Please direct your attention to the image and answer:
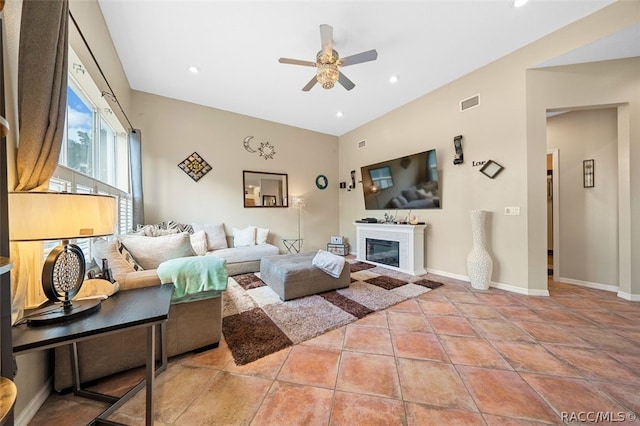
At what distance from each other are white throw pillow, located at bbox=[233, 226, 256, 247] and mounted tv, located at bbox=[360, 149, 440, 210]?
2.60 m

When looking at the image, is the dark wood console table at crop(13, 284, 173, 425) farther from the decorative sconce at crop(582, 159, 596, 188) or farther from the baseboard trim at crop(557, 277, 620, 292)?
the decorative sconce at crop(582, 159, 596, 188)

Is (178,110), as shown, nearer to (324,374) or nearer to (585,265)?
(324,374)

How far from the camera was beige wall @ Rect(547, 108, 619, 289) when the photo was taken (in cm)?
300

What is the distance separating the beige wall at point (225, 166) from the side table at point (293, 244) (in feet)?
0.41

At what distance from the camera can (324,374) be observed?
1512 millimetres

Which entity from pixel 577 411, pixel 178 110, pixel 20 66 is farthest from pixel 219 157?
pixel 577 411

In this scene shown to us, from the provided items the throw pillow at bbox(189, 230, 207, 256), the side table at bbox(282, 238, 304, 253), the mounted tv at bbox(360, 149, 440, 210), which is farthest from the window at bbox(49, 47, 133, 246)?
the mounted tv at bbox(360, 149, 440, 210)

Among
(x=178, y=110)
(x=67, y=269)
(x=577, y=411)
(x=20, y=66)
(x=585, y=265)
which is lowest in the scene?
(x=577, y=411)

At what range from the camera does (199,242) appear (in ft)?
12.6

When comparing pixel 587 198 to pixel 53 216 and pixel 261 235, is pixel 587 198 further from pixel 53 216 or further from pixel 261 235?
pixel 53 216

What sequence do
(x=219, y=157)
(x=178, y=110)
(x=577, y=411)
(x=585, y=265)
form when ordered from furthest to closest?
(x=219, y=157)
(x=178, y=110)
(x=585, y=265)
(x=577, y=411)

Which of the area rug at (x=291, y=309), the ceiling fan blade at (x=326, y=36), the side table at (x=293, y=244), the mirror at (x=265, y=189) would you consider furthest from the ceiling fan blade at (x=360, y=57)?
the side table at (x=293, y=244)

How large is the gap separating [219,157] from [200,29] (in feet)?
7.80

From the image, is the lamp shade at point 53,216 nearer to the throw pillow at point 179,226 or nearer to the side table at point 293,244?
the throw pillow at point 179,226
